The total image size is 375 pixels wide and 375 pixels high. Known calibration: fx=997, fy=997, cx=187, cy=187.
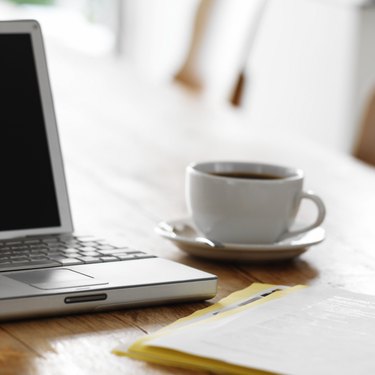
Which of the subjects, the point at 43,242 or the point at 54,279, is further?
the point at 43,242

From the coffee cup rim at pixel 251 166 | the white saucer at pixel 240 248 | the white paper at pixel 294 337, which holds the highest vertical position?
the coffee cup rim at pixel 251 166

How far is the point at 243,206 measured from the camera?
3.19ft

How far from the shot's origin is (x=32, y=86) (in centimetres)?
100

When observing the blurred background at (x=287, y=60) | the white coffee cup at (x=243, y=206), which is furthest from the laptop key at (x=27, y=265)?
the blurred background at (x=287, y=60)

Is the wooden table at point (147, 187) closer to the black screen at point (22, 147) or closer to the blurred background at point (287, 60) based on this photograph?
the black screen at point (22, 147)

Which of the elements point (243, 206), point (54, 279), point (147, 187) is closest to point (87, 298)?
point (54, 279)

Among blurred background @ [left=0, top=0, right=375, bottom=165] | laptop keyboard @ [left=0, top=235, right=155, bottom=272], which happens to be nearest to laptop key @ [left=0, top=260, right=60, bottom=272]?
laptop keyboard @ [left=0, top=235, right=155, bottom=272]

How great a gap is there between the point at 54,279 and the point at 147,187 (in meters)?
0.53

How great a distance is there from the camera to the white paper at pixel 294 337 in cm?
67

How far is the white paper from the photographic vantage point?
2.20ft

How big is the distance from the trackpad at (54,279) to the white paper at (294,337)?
0.11 m

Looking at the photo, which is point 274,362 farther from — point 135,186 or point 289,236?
point 135,186

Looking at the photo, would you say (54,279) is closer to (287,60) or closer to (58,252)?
(58,252)

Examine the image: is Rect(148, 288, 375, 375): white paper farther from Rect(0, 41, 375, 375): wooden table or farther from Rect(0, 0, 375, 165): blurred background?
Rect(0, 0, 375, 165): blurred background
